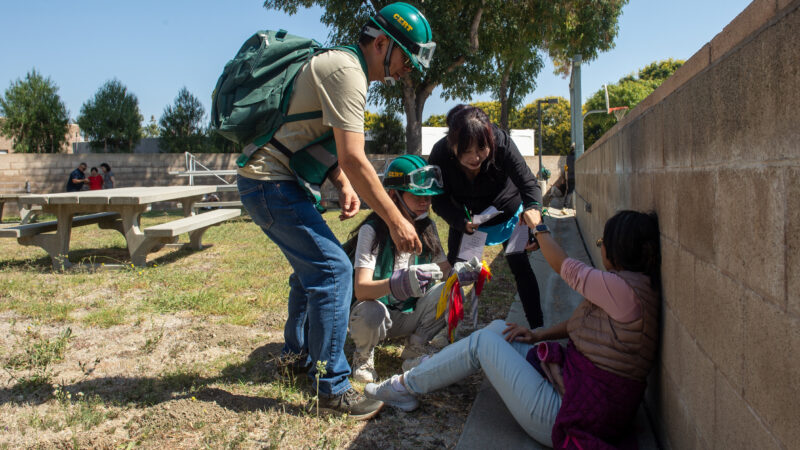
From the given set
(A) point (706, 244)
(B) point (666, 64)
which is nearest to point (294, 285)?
(A) point (706, 244)

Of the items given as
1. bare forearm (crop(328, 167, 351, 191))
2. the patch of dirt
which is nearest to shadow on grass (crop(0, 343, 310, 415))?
the patch of dirt

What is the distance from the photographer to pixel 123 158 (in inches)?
662

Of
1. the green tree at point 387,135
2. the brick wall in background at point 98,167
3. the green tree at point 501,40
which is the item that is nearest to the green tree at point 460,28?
the green tree at point 501,40

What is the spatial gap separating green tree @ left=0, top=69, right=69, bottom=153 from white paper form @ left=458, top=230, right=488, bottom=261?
24966mm

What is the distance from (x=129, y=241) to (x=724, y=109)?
246 inches

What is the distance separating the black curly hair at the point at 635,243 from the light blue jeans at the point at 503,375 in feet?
1.89

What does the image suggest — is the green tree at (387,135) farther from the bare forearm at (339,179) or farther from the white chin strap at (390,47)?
the white chin strap at (390,47)

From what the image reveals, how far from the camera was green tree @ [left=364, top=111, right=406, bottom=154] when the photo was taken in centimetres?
2529

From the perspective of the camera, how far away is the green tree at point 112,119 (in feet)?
79.3

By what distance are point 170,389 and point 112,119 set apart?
2475cm

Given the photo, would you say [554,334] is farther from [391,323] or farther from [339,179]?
[339,179]

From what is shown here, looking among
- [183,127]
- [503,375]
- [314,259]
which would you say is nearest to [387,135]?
[183,127]

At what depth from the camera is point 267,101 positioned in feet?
7.96

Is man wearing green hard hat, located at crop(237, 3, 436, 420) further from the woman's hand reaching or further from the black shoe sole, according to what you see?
the woman's hand reaching
